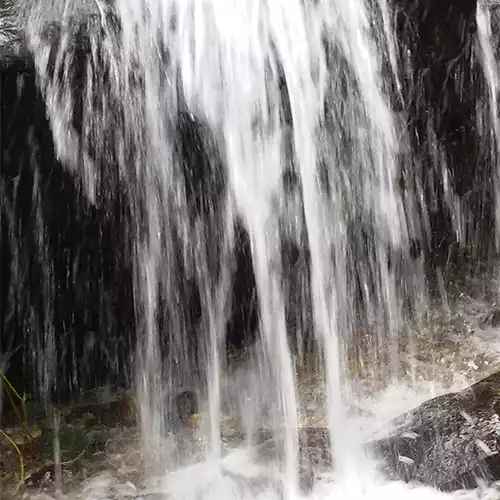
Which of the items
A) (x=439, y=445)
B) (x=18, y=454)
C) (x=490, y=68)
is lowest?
(x=439, y=445)

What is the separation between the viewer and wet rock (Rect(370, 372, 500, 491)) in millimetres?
2650

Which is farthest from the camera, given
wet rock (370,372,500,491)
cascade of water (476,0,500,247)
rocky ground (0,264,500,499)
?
cascade of water (476,0,500,247)

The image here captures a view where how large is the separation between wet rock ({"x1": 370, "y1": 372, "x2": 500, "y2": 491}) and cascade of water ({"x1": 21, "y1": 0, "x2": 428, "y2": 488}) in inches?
10.3

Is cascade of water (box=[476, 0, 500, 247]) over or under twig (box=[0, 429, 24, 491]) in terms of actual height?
over

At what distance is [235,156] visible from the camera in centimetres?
333

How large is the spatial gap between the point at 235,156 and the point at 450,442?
181cm

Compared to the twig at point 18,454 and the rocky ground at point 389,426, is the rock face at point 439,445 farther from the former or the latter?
the twig at point 18,454

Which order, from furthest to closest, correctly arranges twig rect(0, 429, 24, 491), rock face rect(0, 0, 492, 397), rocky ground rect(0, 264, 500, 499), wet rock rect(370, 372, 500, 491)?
rock face rect(0, 0, 492, 397) < twig rect(0, 429, 24, 491) < rocky ground rect(0, 264, 500, 499) < wet rock rect(370, 372, 500, 491)

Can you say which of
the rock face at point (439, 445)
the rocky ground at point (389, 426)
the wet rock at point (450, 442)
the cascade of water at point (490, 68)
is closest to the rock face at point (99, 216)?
the cascade of water at point (490, 68)

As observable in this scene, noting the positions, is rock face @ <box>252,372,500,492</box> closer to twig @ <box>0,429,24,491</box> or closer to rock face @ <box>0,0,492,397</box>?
rock face @ <box>0,0,492,397</box>

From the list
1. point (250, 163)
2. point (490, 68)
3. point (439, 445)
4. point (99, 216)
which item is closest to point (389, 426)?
point (439, 445)

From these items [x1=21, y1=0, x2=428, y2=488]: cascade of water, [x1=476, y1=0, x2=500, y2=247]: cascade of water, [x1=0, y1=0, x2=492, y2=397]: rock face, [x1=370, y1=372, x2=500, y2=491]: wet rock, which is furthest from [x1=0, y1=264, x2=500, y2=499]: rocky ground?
[x1=476, y1=0, x2=500, y2=247]: cascade of water

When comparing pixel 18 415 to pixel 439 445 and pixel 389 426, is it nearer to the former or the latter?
pixel 389 426

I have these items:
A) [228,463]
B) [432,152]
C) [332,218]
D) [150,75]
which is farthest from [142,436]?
[432,152]
